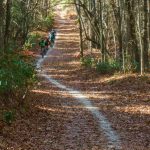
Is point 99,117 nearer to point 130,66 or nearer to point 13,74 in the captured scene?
point 13,74

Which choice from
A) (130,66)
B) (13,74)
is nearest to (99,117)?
(13,74)

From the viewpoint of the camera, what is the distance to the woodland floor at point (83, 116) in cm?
1152

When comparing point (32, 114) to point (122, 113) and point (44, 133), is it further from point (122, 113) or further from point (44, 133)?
point (122, 113)

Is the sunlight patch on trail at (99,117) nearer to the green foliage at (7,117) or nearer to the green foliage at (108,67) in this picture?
the green foliage at (7,117)

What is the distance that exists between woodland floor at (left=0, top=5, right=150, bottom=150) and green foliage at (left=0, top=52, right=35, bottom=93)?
1.04 meters

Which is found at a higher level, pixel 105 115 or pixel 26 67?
pixel 26 67

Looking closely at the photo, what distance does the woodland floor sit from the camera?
11.5 m

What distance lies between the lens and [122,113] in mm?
16047

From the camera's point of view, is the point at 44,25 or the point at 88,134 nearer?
the point at 88,134

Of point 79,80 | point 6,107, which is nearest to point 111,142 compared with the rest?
point 6,107

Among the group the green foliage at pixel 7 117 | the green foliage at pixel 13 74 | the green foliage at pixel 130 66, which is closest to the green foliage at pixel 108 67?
the green foliage at pixel 130 66

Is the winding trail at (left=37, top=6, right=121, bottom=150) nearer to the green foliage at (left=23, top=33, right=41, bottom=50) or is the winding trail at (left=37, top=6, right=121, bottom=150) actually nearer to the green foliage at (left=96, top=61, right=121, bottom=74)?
the green foliage at (left=96, top=61, right=121, bottom=74)

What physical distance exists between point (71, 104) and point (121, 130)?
5048 millimetres

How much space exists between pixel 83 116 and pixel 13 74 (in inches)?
118
